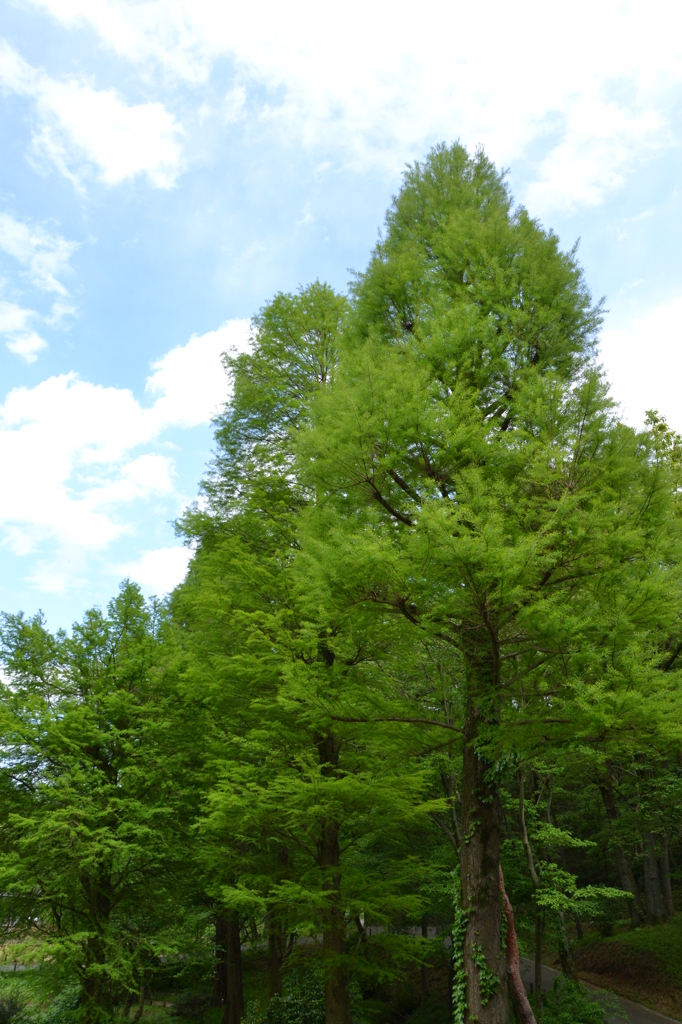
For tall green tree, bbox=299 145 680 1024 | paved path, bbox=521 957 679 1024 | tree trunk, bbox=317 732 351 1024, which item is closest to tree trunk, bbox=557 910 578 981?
paved path, bbox=521 957 679 1024

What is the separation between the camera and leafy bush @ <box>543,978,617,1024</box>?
489 inches

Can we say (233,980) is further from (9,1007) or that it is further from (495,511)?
(495,511)

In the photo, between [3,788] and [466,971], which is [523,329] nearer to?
[466,971]

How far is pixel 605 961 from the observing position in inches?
818

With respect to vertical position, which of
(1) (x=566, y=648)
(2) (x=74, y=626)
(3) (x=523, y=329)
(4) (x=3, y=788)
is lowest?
(4) (x=3, y=788)

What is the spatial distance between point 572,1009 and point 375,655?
8.33 meters

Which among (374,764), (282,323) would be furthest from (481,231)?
(374,764)

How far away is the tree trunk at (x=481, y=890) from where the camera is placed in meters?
7.04

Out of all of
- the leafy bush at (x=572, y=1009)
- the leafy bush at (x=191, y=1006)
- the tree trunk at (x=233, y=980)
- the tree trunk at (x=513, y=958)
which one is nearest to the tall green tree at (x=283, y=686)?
the tree trunk at (x=513, y=958)

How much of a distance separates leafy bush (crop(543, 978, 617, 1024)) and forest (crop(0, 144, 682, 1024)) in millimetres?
89

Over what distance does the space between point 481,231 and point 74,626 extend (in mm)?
9496

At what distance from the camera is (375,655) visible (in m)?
10.3

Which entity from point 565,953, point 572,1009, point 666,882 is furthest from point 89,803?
point 666,882

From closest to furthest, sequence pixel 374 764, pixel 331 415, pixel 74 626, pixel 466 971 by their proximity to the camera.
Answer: pixel 466 971 → pixel 331 415 → pixel 374 764 → pixel 74 626
